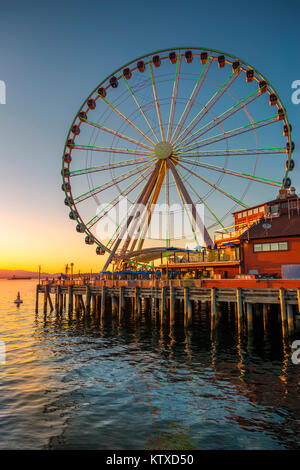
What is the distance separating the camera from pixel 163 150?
39.2 metres

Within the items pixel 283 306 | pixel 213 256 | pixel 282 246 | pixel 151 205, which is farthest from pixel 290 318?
pixel 151 205

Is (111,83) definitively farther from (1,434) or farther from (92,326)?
(1,434)

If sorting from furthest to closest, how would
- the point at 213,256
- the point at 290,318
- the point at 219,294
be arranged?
the point at 213,256 → the point at 219,294 → the point at 290,318

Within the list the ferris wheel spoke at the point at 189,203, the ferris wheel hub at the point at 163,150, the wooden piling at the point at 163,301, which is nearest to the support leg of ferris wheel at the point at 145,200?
the ferris wheel hub at the point at 163,150

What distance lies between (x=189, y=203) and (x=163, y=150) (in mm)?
7665

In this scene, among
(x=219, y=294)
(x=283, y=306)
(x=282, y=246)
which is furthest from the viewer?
(x=282, y=246)

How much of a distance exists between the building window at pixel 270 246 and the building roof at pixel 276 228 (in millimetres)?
813

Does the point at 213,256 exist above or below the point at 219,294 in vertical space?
above

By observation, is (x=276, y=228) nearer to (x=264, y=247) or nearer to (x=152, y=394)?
(x=264, y=247)

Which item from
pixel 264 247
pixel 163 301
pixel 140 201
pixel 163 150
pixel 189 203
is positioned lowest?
pixel 163 301

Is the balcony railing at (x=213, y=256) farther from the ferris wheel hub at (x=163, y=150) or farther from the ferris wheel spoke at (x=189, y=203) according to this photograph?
the ferris wheel hub at (x=163, y=150)

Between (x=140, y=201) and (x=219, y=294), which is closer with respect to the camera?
(x=219, y=294)

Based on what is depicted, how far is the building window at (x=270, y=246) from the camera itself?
101ft
